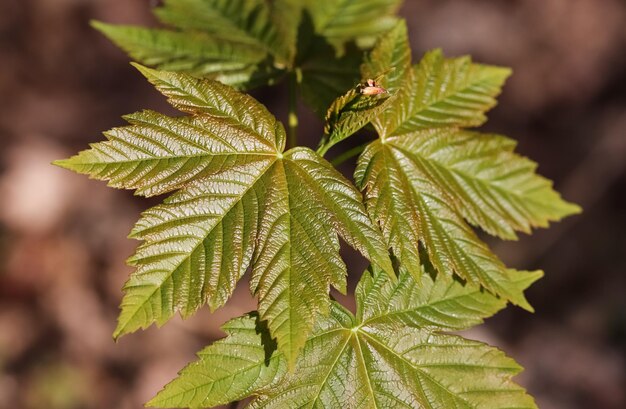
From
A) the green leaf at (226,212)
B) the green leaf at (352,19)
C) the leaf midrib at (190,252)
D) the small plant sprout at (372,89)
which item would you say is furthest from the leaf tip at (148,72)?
the green leaf at (352,19)

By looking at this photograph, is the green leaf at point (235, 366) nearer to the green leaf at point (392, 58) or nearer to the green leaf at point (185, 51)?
the green leaf at point (392, 58)

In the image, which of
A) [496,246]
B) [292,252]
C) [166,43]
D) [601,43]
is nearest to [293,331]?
[292,252]

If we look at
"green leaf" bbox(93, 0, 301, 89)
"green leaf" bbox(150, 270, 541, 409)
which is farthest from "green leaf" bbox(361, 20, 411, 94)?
"green leaf" bbox(150, 270, 541, 409)

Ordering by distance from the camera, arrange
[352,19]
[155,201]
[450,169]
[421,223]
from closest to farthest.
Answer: [421,223] → [450,169] → [352,19] → [155,201]

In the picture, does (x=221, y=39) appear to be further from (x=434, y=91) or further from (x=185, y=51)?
(x=434, y=91)

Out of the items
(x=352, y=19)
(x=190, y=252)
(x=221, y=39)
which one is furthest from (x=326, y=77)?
(x=190, y=252)

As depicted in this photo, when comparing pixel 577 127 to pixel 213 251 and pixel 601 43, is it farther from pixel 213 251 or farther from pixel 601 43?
pixel 213 251
